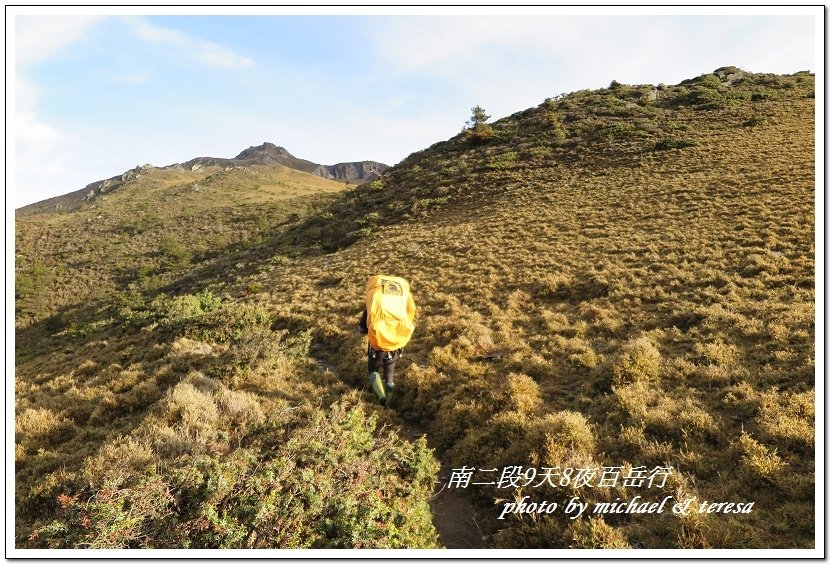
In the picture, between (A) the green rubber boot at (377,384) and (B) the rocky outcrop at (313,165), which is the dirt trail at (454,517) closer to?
(A) the green rubber boot at (377,384)

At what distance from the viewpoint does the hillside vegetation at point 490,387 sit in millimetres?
4148

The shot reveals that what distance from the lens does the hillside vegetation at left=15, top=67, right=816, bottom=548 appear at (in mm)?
4148

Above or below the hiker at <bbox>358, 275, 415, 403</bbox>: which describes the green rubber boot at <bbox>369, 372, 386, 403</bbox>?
below

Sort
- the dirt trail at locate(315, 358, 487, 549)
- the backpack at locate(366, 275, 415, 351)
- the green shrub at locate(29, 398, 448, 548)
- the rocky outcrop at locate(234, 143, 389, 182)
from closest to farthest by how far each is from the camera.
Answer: the green shrub at locate(29, 398, 448, 548), the dirt trail at locate(315, 358, 487, 549), the backpack at locate(366, 275, 415, 351), the rocky outcrop at locate(234, 143, 389, 182)

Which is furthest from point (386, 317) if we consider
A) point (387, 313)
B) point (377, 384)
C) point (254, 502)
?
point (254, 502)

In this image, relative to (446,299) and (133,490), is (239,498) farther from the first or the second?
(446,299)

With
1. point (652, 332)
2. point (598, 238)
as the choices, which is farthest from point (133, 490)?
point (598, 238)

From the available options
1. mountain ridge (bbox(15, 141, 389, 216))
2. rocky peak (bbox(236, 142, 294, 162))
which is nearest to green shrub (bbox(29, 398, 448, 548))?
mountain ridge (bbox(15, 141, 389, 216))

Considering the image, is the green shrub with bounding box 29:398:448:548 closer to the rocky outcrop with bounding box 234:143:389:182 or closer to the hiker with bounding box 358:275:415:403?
the hiker with bounding box 358:275:415:403

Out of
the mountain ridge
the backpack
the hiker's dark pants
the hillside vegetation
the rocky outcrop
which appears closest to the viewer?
the hillside vegetation

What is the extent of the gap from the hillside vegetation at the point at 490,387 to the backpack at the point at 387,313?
1.26 meters

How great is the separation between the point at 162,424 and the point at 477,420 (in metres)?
Answer: 4.78

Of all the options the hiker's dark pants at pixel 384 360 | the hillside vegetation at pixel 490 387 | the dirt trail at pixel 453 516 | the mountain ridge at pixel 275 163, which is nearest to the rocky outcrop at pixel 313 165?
the mountain ridge at pixel 275 163

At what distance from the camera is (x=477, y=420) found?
6.68 m
